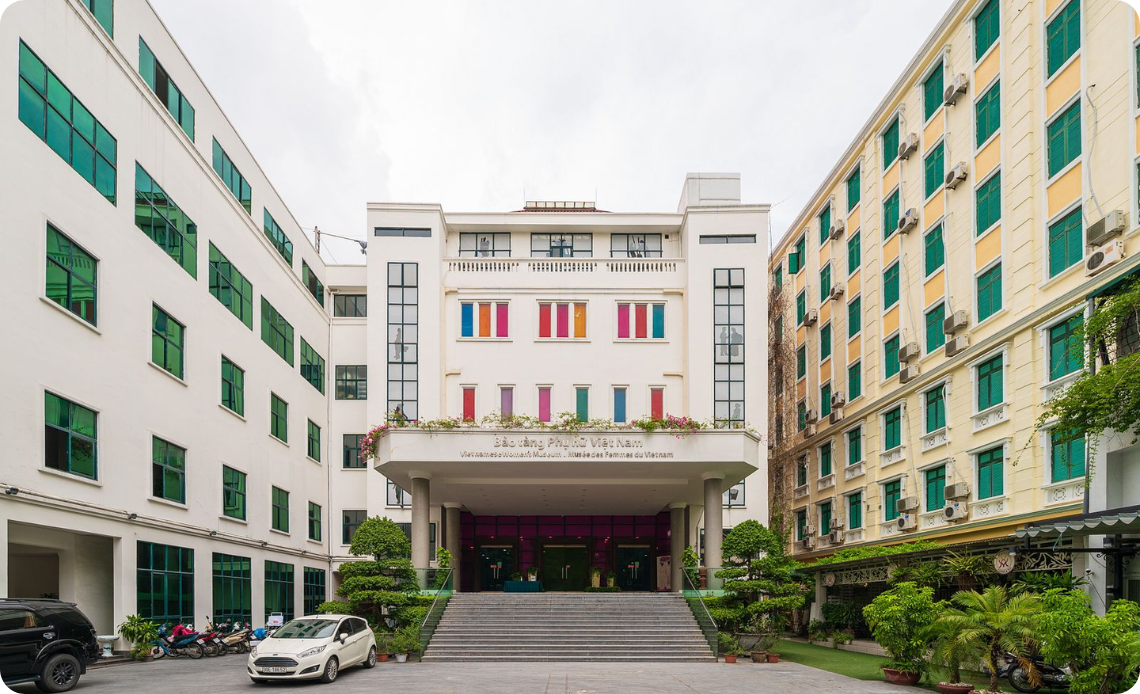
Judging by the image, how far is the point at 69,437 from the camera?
→ 18203 mm

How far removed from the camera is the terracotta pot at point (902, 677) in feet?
53.1

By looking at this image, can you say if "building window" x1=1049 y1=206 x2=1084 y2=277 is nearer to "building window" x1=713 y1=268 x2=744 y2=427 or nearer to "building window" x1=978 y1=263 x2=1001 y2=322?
"building window" x1=978 y1=263 x2=1001 y2=322

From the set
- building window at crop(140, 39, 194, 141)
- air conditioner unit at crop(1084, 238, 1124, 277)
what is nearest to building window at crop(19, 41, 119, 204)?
building window at crop(140, 39, 194, 141)

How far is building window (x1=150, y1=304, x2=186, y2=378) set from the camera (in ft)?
73.4

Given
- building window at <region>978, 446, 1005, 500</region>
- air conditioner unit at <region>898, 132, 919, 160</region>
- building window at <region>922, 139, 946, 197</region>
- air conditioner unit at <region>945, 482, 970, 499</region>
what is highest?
air conditioner unit at <region>898, 132, 919, 160</region>

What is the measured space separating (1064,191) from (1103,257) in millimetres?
2521

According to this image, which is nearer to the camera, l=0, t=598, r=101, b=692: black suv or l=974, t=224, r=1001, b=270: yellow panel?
l=0, t=598, r=101, b=692: black suv

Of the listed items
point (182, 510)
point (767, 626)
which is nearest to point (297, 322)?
point (182, 510)

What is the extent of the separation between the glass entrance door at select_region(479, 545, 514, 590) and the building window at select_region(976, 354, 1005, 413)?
2061 centimetres

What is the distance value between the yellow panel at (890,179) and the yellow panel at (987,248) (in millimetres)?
6027

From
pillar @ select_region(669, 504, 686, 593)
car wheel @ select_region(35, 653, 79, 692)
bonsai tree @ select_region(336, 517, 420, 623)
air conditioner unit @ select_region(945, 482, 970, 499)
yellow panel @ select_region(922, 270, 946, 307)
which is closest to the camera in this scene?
car wheel @ select_region(35, 653, 79, 692)

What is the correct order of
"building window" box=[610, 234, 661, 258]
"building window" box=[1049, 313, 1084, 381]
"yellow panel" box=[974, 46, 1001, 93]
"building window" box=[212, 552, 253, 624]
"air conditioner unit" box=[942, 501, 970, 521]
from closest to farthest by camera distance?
"building window" box=[1049, 313, 1084, 381]
"yellow panel" box=[974, 46, 1001, 93]
"air conditioner unit" box=[942, 501, 970, 521]
"building window" box=[212, 552, 253, 624]
"building window" box=[610, 234, 661, 258]

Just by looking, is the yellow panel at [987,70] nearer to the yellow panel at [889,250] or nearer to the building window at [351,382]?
the yellow panel at [889,250]

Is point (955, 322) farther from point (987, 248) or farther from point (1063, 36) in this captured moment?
point (1063, 36)
